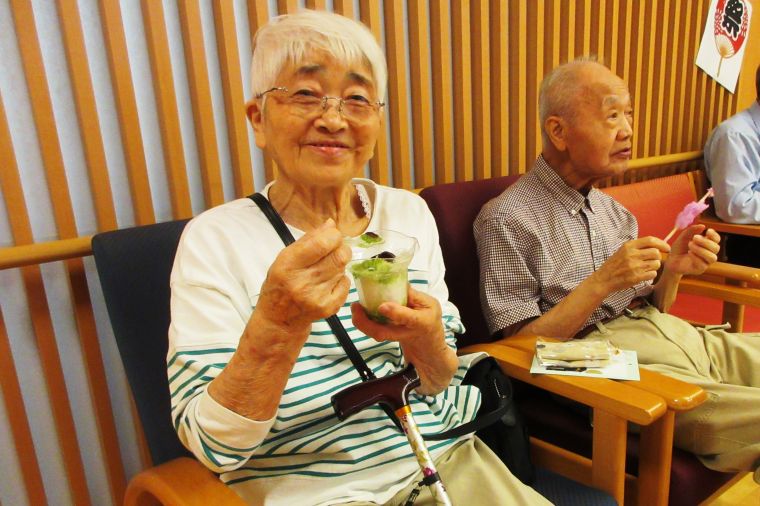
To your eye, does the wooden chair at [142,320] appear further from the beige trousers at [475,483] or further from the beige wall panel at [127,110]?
the beige trousers at [475,483]

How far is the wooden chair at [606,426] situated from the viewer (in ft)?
3.70

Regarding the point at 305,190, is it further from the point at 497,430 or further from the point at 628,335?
the point at 628,335

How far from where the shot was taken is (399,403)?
3.12 ft

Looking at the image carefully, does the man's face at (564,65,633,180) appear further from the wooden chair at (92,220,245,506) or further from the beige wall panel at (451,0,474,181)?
the wooden chair at (92,220,245,506)

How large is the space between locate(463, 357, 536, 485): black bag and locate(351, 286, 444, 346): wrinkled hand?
336 millimetres

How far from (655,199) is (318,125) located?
195 centimetres

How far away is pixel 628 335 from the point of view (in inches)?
62.4

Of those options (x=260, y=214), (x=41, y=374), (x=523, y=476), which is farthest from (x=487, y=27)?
(x=41, y=374)

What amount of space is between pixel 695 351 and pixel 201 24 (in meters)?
1.64

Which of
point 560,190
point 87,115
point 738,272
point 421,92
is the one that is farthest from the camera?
point 421,92

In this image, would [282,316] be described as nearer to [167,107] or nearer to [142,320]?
[142,320]

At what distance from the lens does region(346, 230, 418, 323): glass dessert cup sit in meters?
0.78

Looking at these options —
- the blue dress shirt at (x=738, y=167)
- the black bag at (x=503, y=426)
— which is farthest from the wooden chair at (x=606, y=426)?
the blue dress shirt at (x=738, y=167)

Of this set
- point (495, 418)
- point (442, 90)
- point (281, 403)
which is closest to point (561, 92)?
point (442, 90)
